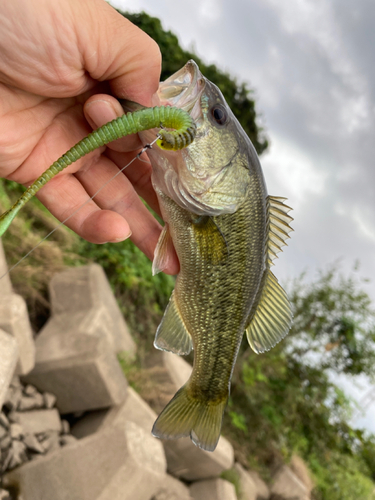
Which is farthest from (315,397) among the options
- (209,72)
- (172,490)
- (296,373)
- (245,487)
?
(209,72)

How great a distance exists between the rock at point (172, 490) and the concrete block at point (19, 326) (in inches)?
69.5

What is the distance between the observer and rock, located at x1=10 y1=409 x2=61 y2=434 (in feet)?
10.3

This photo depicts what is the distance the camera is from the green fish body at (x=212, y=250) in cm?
152

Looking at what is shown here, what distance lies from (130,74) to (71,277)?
3131 mm

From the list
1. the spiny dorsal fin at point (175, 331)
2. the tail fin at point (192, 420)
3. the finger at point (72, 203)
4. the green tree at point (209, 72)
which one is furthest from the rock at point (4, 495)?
the green tree at point (209, 72)

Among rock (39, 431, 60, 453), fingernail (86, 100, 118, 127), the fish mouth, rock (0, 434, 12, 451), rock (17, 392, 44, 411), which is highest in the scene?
the fish mouth

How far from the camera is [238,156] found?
1592 millimetres

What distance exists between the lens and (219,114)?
153 centimetres

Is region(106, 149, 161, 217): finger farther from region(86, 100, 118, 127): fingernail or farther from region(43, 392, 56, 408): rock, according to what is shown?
region(43, 392, 56, 408): rock

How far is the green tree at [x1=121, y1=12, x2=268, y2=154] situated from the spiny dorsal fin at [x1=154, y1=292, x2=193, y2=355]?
7.33m

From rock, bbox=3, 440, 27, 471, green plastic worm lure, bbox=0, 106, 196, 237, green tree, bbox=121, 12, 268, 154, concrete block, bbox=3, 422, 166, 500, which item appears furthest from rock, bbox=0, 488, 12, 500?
green tree, bbox=121, 12, 268, 154

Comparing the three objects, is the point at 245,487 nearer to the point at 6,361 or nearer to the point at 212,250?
the point at 6,361

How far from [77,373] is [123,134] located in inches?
107

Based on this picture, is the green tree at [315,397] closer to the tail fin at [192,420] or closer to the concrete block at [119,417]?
the concrete block at [119,417]
